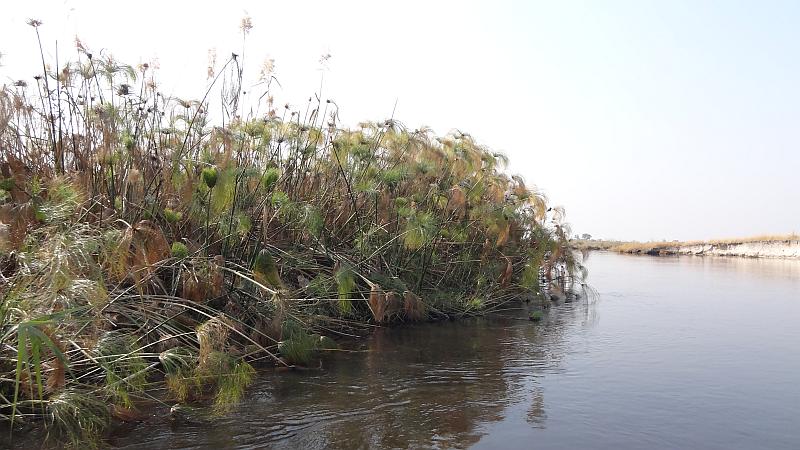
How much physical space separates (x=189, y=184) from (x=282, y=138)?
2552 mm

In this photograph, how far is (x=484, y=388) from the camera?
272 inches

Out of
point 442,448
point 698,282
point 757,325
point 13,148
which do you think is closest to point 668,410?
point 442,448

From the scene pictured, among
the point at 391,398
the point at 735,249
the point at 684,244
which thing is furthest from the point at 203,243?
the point at 684,244

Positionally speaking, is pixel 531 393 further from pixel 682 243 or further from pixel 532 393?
pixel 682 243

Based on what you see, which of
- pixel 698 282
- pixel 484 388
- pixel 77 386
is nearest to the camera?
pixel 77 386

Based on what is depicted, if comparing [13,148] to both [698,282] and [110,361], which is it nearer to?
[110,361]

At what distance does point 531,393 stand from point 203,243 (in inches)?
167

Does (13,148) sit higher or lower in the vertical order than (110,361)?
higher

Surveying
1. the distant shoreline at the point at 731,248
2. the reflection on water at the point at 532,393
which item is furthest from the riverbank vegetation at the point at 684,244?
the reflection on water at the point at 532,393

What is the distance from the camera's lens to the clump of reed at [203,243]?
5.12 m

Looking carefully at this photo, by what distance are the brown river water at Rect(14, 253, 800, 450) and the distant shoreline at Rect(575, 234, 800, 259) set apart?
2875 centimetres

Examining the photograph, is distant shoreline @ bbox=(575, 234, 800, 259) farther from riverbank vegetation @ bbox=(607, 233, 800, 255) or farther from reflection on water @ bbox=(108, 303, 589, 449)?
reflection on water @ bbox=(108, 303, 589, 449)

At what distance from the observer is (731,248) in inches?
1801

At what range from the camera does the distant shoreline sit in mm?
41156
